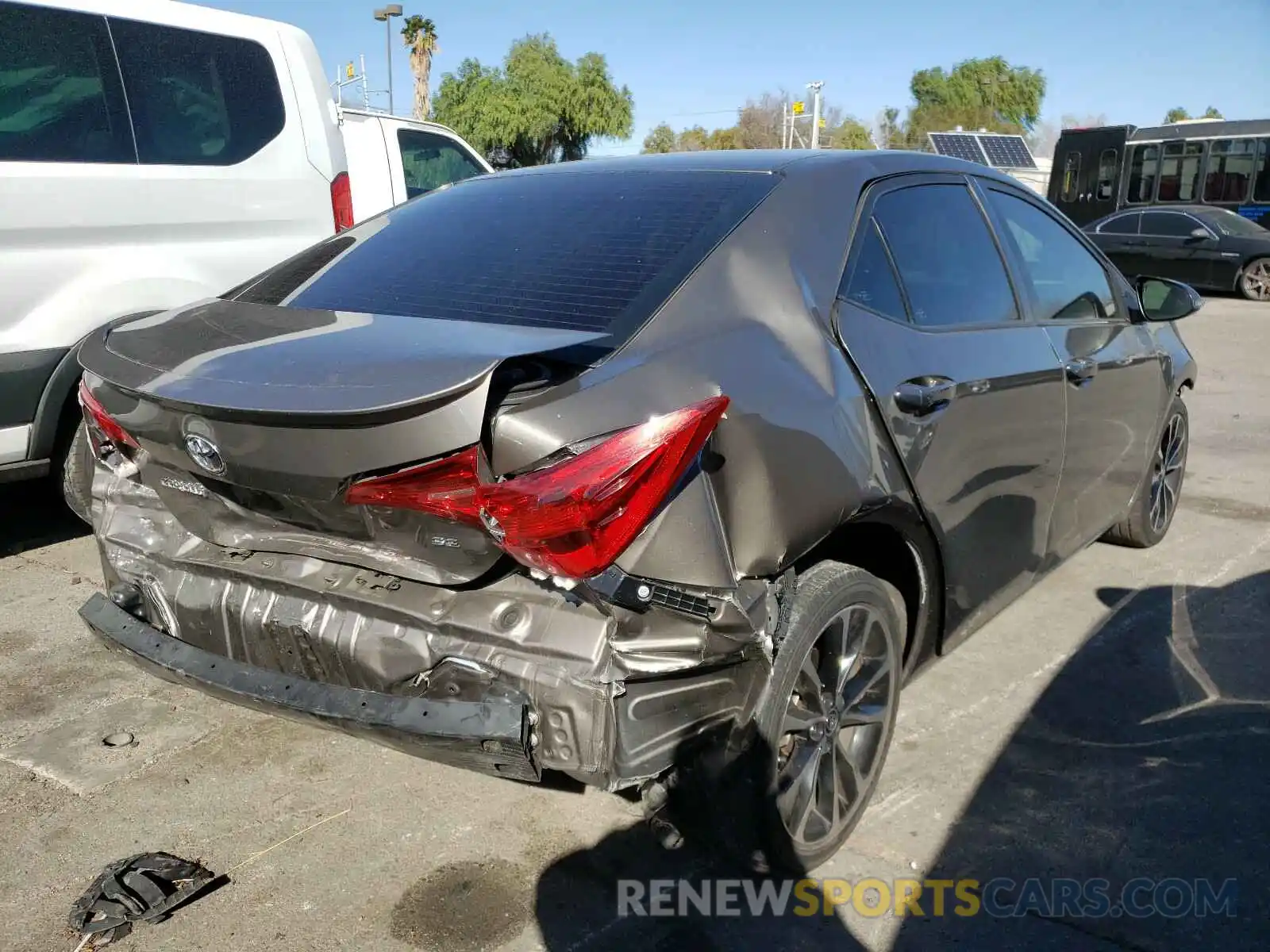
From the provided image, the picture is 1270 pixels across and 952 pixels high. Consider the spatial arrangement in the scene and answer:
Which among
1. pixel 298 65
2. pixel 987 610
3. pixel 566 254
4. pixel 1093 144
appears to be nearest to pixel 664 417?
pixel 566 254

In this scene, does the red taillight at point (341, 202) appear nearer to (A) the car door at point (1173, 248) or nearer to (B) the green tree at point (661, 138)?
(A) the car door at point (1173, 248)

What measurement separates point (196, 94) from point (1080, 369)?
4.20 m

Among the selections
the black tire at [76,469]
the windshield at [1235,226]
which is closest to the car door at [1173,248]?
→ the windshield at [1235,226]

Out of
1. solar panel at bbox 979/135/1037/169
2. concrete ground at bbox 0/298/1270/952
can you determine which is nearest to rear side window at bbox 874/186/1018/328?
concrete ground at bbox 0/298/1270/952

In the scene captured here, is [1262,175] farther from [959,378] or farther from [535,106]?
[535,106]

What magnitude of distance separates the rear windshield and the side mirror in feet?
7.55

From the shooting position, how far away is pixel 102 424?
2.70 meters

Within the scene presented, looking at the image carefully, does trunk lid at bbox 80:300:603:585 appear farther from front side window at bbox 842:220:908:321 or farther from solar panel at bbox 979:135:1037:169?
solar panel at bbox 979:135:1037:169

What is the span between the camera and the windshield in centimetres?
1703

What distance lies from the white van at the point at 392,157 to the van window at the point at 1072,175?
726 inches

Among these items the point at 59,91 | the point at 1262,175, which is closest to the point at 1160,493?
the point at 59,91

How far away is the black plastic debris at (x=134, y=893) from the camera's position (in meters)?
2.46

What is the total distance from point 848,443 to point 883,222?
0.79 metres

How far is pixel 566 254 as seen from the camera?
2701 mm
